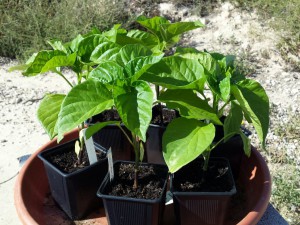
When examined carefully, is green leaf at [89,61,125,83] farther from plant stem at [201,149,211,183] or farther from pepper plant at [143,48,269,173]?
plant stem at [201,149,211,183]

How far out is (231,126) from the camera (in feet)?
3.26

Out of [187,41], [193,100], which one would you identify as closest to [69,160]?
[193,100]

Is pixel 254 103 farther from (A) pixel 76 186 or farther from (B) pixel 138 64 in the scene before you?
(A) pixel 76 186

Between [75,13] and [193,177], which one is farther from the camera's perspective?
[75,13]

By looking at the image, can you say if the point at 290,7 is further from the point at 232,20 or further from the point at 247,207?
the point at 247,207

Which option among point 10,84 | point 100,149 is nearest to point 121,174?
point 100,149

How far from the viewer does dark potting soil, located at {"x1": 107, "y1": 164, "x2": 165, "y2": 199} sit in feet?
3.28

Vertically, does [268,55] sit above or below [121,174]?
below

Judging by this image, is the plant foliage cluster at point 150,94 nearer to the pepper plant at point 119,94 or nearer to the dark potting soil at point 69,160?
the pepper plant at point 119,94

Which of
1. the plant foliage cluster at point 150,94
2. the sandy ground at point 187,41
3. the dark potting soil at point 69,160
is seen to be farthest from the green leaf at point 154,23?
the sandy ground at point 187,41

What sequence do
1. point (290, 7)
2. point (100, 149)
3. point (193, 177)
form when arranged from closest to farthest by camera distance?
point (193, 177) → point (100, 149) → point (290, 7)

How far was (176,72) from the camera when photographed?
3.06 ft

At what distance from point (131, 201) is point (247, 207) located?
0.32 metres

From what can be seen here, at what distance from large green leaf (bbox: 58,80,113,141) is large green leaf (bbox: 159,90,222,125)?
0.42 ft
